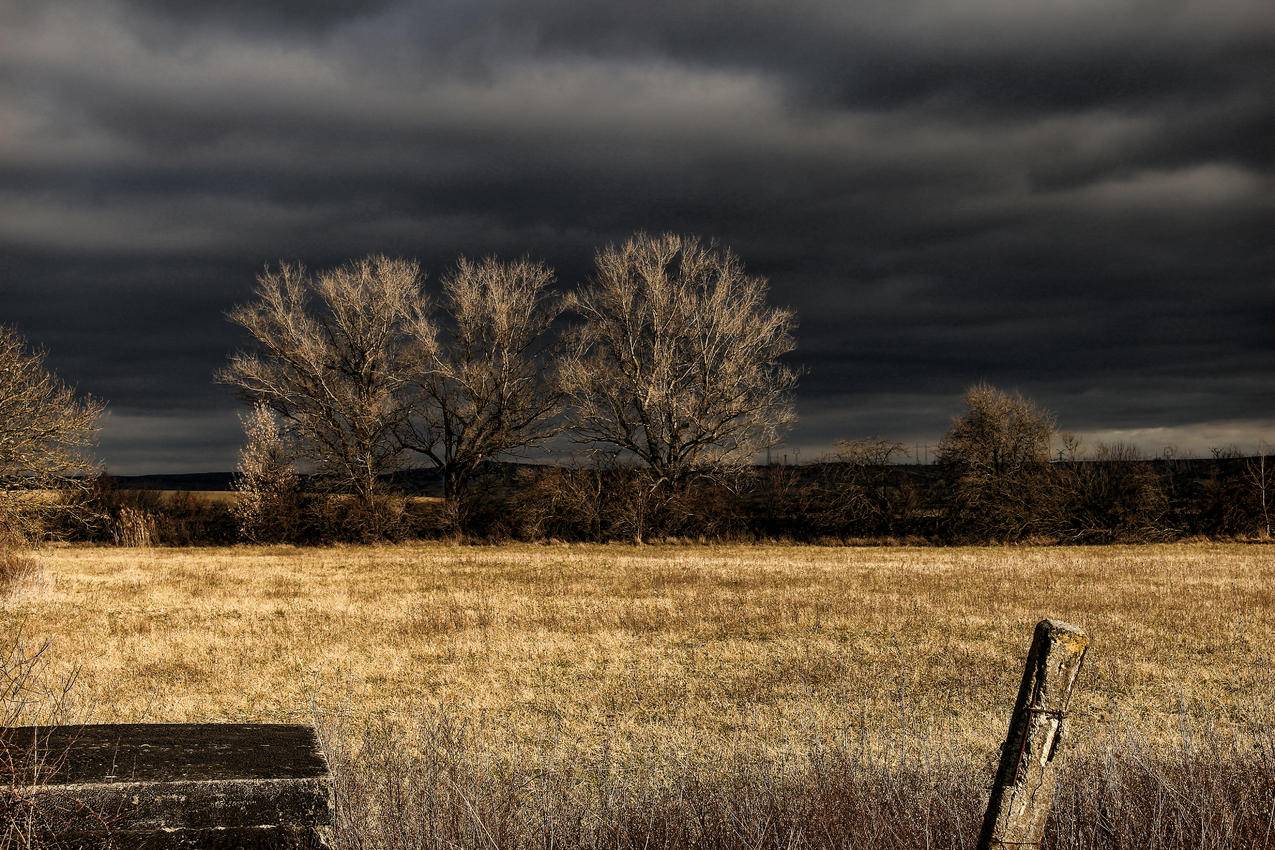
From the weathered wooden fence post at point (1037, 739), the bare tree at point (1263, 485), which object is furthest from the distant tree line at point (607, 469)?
the weathered wooden fence post at point (1037, 739)

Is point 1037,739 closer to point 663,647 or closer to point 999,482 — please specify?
point 663,647

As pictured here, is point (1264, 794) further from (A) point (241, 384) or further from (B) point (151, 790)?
(A) point (241, 384)

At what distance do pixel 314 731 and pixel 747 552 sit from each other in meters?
27.5

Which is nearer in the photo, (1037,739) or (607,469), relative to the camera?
(1037,739)

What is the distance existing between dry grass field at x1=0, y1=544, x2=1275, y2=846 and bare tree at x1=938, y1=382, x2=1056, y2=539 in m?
12.1

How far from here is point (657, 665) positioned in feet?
39.5

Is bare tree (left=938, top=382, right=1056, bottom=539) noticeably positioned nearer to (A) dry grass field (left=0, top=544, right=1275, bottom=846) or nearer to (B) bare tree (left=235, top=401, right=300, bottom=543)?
(A) dry grass field (left=0, top=544, right=1275, bottom=846)

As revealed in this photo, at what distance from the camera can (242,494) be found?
3769cm

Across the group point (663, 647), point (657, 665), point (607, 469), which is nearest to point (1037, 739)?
point (657, 665)

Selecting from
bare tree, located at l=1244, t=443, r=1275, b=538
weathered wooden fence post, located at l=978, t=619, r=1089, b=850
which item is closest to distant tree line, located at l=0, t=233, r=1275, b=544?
bare tree, located at l=1244, t=443, r=1275, b=538

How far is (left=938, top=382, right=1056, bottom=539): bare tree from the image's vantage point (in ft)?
117

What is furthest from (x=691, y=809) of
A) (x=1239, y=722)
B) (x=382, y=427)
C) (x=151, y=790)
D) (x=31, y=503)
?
(x=382, y=427)

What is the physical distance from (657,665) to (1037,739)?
30.3ft

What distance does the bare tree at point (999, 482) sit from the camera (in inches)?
1401
